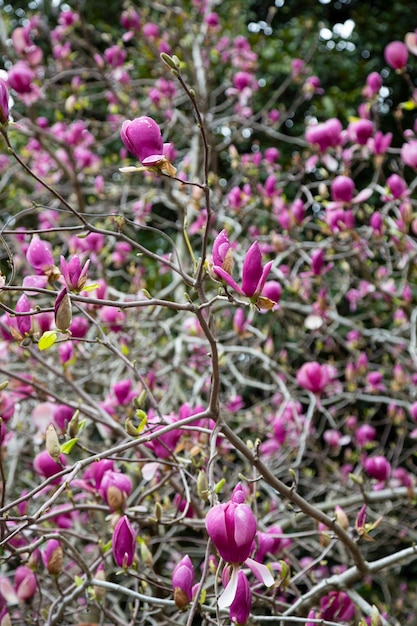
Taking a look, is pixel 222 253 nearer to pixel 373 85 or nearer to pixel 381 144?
pixel 381 144

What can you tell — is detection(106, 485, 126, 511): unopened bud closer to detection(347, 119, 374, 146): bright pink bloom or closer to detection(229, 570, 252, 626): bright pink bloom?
detection(229, 570, 252, 626): bright pink bloom

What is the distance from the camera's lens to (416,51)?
1669mm

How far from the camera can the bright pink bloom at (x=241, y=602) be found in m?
0.64

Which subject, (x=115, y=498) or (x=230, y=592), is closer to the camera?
(x=230, y=592)

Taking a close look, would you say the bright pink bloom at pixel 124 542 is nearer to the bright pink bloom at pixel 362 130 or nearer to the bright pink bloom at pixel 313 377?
the bright pink bloom at pixel 313 377

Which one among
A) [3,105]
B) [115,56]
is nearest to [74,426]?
[3,105]

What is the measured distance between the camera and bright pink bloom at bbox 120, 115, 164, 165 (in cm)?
69

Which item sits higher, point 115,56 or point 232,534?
point 232,534

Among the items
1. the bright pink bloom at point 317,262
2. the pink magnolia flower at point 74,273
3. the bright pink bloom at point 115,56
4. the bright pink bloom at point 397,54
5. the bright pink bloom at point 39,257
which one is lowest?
the bright pink bloom at point 317,262

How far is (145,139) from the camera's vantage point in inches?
27.4

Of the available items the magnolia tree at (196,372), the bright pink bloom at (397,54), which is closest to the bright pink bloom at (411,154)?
the magnolia tree at (196,372)

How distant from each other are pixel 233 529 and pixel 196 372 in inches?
71.6

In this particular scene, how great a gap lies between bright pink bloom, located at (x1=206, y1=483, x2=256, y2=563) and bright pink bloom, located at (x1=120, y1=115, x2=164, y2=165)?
1.30 ft

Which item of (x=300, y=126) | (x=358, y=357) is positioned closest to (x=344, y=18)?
(x=300, y=126)
